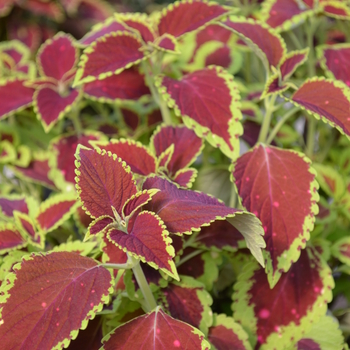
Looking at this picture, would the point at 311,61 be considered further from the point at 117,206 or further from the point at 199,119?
the point at 117,206

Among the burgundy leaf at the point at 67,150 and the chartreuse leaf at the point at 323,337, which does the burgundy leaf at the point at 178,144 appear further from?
the chartreuse leaf at the point at 323,337

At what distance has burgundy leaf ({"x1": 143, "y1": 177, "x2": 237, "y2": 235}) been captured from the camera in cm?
51

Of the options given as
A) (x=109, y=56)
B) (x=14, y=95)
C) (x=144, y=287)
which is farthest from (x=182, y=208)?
(x=14, y=95)

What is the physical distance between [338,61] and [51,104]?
56cm

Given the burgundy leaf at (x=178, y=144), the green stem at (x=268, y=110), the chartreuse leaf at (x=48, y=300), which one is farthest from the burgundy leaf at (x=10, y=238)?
the green stem at (x=268, y=110)

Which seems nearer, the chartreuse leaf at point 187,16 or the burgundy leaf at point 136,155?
the burgundy leaf at point 136,155

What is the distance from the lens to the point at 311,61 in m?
1.00

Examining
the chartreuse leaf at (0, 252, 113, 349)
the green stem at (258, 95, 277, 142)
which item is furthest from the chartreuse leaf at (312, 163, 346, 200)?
the chartreuse leaf at (0, 252, 113, 349)

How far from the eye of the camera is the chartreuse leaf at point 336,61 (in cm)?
86

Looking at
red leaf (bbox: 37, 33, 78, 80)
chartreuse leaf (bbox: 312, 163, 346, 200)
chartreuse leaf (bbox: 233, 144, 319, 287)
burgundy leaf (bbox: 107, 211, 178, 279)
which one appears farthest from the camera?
red leaf (bbox: 37, 33, 78, 80)

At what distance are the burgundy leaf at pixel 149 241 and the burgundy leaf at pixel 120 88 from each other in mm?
449

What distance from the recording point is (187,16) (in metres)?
0.83

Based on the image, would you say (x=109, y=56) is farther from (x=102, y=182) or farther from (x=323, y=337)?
(x=323, y=337)

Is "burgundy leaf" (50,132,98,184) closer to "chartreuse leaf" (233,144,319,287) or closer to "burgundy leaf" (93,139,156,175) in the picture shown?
"burgundy leaf" (93,139,156,175)
